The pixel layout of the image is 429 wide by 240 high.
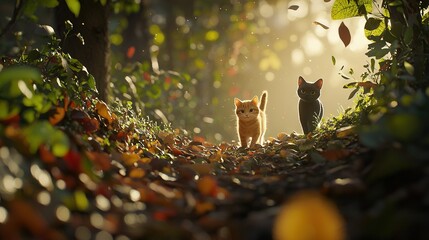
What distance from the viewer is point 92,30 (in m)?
4.21

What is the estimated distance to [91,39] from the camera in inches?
166

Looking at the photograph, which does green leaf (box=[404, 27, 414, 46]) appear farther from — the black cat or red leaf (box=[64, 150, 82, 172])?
the black cat

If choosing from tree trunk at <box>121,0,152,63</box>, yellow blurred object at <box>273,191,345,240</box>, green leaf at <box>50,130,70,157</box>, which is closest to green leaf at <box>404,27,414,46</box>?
yellow blurred object at <box>273,191,345,240</box>

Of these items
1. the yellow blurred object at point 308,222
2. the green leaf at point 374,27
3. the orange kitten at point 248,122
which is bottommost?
the yellow blurred object at point 308,222

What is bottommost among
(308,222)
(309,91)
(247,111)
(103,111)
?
(308,222)

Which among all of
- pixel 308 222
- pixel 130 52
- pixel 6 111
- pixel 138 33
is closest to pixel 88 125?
pixel 6 111

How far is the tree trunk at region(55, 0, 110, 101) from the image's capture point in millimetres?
4172

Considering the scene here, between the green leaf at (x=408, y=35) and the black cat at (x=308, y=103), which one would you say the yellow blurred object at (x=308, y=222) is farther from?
the black cat at (x=308, y=103)

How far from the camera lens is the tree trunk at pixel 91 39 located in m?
4.17

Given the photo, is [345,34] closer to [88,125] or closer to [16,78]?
[88,125]

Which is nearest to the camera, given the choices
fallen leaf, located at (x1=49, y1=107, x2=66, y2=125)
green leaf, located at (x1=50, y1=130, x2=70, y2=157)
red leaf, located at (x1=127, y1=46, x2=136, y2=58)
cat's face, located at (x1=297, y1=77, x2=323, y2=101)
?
green leaf, located at (x1=50, y1=130, x2=70, y2=157)

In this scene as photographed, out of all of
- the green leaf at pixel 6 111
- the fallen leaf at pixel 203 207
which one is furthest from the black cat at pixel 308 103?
the green leaf at pixel 6 111

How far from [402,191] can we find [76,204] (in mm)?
1079

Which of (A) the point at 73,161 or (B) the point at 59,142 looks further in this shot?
(A) the point at 73,161
